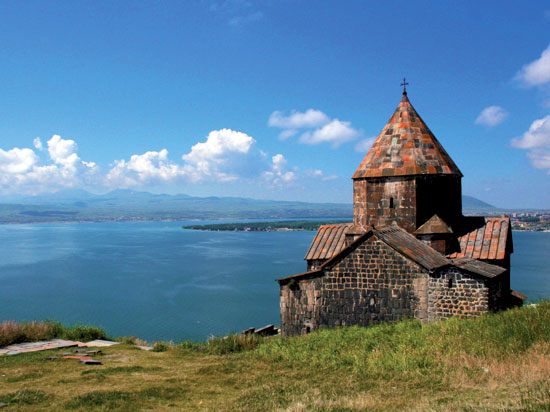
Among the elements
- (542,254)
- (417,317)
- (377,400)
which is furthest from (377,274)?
(542,254)

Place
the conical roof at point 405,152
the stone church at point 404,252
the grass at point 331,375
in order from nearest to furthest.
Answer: the grass at point 331,375
the stone church at point 404,252
the conical roof at point 405,152

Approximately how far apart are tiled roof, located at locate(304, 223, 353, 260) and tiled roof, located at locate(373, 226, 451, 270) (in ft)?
6.99

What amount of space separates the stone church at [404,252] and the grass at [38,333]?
445cm

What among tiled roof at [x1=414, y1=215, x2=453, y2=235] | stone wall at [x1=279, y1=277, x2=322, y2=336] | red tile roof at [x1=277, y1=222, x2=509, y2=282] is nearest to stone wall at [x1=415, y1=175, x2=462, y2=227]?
tiled roof at [x1=414, y1=215, x2=453, y2=235]

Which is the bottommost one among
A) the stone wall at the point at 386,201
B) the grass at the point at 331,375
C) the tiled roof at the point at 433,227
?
the grass at the point at 331,375

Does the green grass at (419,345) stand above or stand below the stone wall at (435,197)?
below

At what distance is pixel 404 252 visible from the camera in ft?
32.2

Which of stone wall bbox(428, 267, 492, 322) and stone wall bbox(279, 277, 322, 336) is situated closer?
stone wall bbox(428, 267, 492, 322)

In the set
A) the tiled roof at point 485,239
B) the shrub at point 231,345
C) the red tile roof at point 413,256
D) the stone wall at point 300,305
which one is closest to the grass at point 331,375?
the shrub at point 231,345

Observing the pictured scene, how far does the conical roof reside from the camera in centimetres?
1165

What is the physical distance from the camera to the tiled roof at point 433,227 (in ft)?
36.9

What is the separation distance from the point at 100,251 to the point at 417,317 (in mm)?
63266

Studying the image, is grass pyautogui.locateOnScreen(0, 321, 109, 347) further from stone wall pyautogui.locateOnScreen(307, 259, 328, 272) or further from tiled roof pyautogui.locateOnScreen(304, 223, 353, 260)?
tiled roof pyautogui.locateOnScreen(304, 223, 353, 260)

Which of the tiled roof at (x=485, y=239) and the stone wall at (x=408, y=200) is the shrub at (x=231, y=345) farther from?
the tiled roof at (x=485, y=239)
